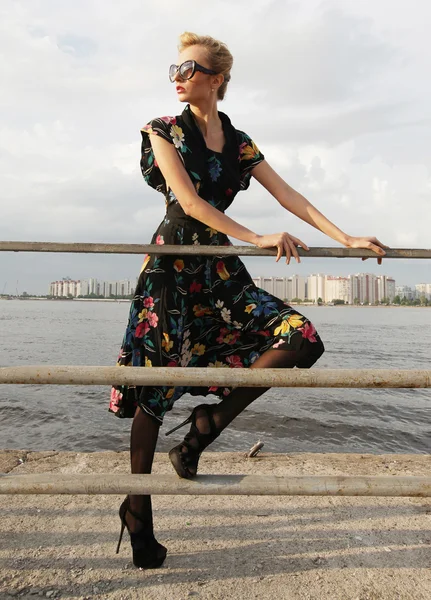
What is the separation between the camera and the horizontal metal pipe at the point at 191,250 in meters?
1.89

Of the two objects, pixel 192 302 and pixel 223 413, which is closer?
pixel 223 413

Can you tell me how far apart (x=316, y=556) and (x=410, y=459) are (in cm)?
197

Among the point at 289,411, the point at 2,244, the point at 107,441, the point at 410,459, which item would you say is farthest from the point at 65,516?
the point at 289,411

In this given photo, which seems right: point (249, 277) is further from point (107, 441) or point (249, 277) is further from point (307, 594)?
point (107, 441)

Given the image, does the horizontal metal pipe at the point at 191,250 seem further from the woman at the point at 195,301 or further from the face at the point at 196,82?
the face at the point at 196,82

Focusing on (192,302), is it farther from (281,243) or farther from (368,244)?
(368,244)

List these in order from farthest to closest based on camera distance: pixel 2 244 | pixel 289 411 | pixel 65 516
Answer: pixel 289 411 < pixel 65 516 < pixel 2 244

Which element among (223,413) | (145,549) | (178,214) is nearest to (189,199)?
(178,214)

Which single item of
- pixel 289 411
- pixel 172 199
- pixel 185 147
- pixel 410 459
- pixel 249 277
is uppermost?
pixel 185 147

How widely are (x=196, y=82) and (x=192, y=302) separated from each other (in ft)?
3.28

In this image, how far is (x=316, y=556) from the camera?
2391 mm

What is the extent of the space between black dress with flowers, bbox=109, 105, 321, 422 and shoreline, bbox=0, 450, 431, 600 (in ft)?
2.40

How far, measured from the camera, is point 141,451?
7.20 ft

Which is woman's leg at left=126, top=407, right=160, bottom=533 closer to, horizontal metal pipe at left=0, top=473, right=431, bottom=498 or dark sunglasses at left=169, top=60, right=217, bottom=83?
horizontal metal pipe at left=0, top=473, right=431, bottom=498
